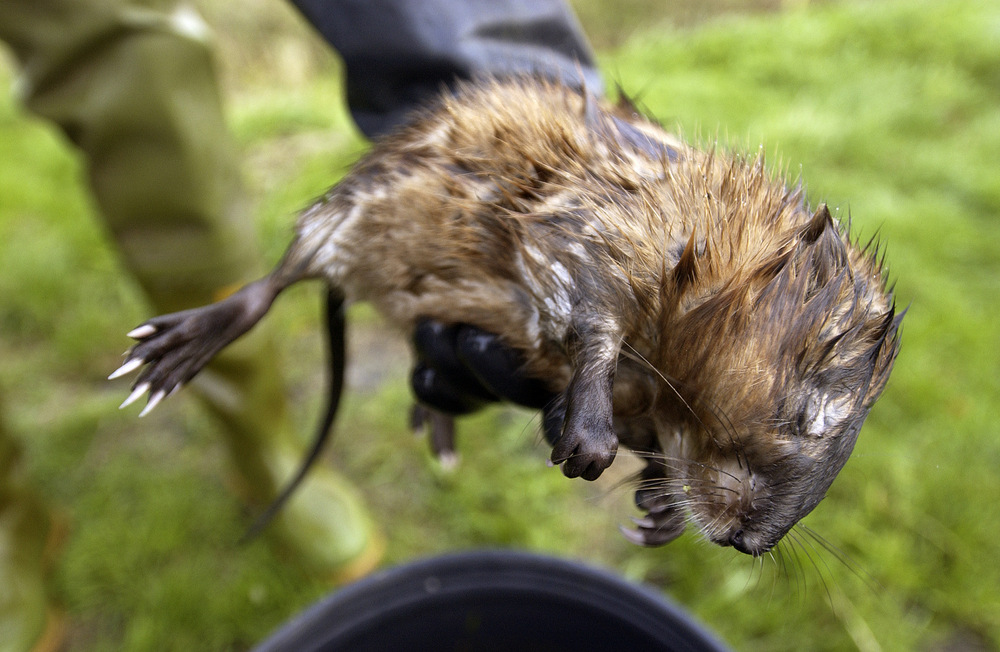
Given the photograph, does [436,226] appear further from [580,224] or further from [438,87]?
[438,87]

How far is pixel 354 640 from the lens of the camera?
1946 millimetres

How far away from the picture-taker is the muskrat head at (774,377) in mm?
1215

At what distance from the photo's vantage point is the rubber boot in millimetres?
2215

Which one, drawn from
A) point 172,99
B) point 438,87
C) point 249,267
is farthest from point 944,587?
point 172,99

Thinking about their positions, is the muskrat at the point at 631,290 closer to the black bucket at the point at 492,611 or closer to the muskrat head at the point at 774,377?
the muskrat head at the point at 774,377

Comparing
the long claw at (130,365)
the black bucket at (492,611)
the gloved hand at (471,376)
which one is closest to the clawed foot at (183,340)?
the long claw at (130,365)

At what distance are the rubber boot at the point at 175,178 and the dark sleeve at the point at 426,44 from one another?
22.9 inches

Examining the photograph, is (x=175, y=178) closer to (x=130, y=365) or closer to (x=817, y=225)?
(x=130, y=365)

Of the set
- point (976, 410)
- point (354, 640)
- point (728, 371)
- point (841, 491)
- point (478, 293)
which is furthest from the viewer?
point (976, 410)

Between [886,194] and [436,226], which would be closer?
[436,226]

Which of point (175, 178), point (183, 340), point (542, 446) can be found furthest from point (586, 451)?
point (542, 446)

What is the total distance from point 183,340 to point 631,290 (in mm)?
1049

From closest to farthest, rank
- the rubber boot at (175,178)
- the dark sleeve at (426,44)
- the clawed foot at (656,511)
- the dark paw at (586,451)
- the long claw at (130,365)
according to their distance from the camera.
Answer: the dark paw at (586,451)
the clawed foot at (656,511)
the long claw at (130,365)
the dark sleeve at (426,44)
the rubber boot at (175,178)

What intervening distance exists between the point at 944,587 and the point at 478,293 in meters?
2.22
